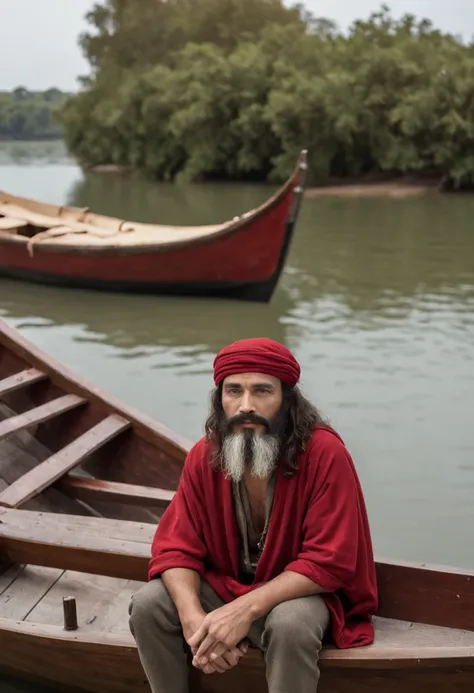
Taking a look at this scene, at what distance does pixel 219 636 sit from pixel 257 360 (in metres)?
0.62

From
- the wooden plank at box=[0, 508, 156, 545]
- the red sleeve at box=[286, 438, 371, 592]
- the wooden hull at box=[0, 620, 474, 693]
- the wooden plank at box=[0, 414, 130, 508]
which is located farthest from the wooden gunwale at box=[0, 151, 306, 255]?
the red sleeve at box=[286, 438, 371, 592]

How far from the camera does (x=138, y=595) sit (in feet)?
6.88

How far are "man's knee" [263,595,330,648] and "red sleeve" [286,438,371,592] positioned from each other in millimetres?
56

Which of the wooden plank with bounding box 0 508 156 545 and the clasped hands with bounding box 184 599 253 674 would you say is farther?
the wooden plank with bounding box 0 508 156 545

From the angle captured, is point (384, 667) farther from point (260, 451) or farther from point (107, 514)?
point (107, 514)

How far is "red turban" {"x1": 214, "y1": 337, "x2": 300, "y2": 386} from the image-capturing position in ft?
6.80

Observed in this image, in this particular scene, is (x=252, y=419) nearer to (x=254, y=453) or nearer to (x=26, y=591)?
(x=254, y=453)

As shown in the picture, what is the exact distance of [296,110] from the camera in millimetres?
23141

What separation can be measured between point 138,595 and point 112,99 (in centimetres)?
3203

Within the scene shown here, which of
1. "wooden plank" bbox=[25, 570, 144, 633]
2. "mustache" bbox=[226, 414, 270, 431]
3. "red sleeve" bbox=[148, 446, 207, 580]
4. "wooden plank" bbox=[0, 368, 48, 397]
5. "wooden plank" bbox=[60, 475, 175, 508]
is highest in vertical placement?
"mustache" bbox=[226, 414, 270, 431]

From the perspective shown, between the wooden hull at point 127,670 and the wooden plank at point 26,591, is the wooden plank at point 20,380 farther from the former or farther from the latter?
the wooden hull at point 127,670

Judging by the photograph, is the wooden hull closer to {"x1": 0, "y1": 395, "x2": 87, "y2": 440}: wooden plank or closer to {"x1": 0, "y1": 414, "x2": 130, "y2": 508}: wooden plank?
{"x1": 0, "y1": 414, "x2": 130, "y2": 508}: wooden plank

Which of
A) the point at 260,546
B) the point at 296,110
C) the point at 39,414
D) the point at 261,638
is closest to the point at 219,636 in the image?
the point at 261,638

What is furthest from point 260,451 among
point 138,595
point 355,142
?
point 355,142
